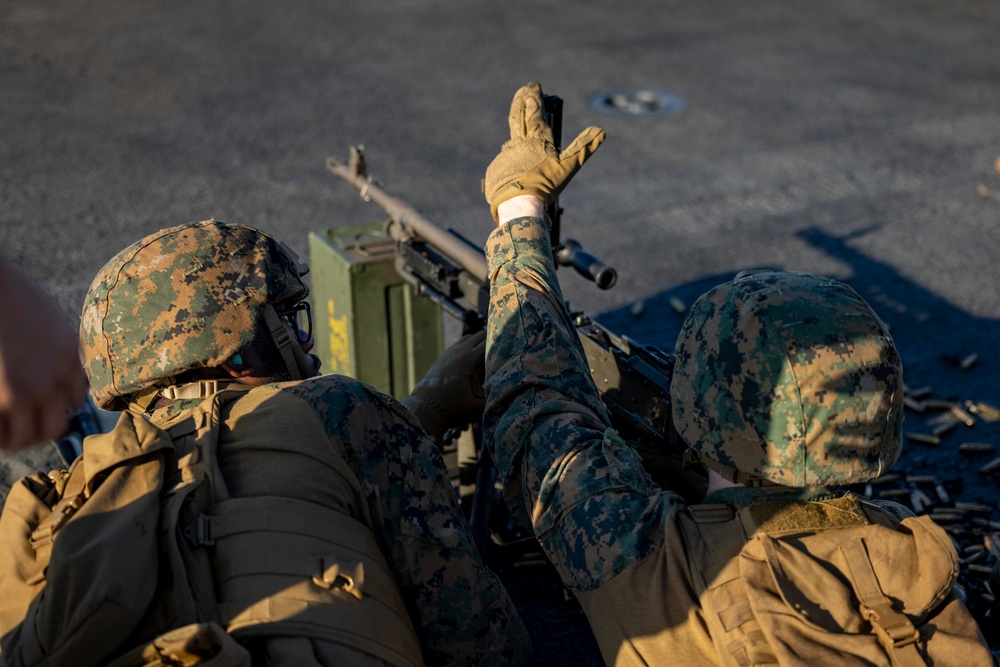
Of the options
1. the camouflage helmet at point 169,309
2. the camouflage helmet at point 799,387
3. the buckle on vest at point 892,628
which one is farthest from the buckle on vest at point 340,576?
the buckle on vest at point 892,628

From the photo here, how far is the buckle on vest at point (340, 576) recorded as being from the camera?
2.16m

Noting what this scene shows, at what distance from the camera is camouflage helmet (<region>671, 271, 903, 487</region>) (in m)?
2.20

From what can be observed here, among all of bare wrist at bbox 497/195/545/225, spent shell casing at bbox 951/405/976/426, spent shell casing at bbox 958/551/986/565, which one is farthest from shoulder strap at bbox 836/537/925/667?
spent shell casing at bbox 951/405/976/426

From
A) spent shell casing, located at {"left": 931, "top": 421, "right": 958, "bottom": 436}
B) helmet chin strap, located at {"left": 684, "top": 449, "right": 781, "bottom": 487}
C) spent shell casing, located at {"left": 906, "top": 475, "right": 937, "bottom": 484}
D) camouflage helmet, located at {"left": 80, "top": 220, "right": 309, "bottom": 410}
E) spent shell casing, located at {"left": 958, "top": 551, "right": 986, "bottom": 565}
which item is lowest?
spent shell casing, located at {"left": 931, "top": 421, "right": 958, "bottom": 436}

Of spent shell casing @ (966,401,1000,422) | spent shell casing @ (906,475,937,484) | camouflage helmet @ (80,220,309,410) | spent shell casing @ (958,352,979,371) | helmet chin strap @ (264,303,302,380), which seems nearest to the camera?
camouflage helmet @ (80,220,309,410)

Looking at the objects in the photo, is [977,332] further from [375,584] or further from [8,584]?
[8,584]

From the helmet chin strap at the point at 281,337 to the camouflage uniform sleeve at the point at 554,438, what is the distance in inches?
20.9

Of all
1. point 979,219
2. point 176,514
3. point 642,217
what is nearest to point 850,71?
point 979,219

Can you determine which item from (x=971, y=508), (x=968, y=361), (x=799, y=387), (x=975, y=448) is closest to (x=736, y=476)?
(x=799, y=387)

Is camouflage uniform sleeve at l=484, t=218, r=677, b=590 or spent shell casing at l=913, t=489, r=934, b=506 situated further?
spent shell casing at l=913, t=489, r=934, b=506

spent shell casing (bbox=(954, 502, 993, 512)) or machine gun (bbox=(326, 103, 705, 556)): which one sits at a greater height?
machine gun (bbox=(326, 103, 705, 556))

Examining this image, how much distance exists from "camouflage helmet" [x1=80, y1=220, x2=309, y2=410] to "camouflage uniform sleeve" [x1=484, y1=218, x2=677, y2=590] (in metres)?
0.65

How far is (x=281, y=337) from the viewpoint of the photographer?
8.98 ft

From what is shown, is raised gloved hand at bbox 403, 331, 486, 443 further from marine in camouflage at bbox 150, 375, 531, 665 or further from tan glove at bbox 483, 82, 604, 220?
marine in camouflage at bbox 150, 375, 531, 665
